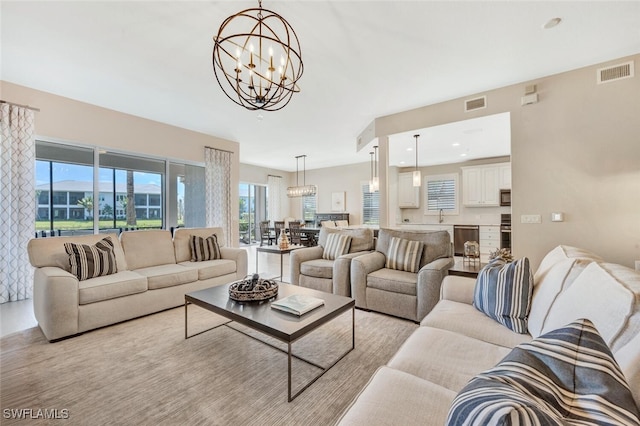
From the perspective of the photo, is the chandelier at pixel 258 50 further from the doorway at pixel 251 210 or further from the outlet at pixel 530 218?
the doorway at pixel 251 210

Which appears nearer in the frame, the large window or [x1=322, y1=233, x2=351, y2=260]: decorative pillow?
[x1=322, y1=233, x2=351, y2=260]: decorative pillow

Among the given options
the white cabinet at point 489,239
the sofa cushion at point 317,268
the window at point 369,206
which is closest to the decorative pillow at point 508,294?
the sofa cushion at point 317,268

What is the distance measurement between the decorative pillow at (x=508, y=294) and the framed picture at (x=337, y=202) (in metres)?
7.30

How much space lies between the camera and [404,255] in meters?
3.26

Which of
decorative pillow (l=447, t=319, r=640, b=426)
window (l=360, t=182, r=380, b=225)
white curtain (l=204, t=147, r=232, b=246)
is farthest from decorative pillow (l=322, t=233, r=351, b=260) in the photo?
window (l=360, t=182, r=380, b=225)

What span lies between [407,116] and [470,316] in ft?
11.7

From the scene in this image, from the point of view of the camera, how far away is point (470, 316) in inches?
72.9

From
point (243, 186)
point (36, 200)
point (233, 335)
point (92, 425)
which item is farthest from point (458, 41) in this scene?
point (243, 186)

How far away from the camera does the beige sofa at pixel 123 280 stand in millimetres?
2434

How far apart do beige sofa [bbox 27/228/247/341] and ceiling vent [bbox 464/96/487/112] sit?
3972 millimetres

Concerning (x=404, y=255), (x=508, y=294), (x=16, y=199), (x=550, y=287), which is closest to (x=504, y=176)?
(x=404, y=255)

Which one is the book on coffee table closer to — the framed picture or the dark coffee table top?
the dark coffee table top

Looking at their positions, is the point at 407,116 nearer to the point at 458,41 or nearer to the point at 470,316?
the point at 458,41

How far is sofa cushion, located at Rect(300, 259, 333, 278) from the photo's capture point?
11.6 ft
